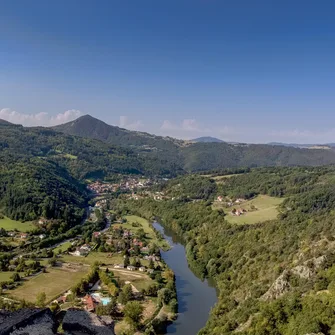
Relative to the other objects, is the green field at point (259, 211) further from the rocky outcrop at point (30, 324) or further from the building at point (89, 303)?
the rocky outcrop at point (30, 324)

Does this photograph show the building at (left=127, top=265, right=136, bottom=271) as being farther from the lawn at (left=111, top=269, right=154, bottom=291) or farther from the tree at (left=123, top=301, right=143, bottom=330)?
the tree at (left=123, top=301, right=143, bottom=330)

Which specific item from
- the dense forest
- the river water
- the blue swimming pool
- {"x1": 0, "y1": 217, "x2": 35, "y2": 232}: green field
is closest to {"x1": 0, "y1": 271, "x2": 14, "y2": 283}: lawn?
the blue swimming pool

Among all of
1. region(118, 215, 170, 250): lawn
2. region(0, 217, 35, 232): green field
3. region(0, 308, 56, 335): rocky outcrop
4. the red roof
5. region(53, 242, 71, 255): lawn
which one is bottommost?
region(53, 242, 71, 255): lawn

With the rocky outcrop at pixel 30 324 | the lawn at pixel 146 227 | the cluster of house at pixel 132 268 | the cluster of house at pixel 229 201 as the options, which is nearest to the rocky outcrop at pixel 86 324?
the rocky outcrop at pixel 30 324

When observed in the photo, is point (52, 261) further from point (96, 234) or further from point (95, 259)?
point (96, 234)

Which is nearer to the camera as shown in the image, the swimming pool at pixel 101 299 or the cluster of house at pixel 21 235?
the swimming pool at pixel 101 299

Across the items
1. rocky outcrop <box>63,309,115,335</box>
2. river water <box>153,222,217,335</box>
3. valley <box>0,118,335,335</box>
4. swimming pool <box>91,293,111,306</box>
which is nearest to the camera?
rocky outcrop <box>63,309,115,335</box>
